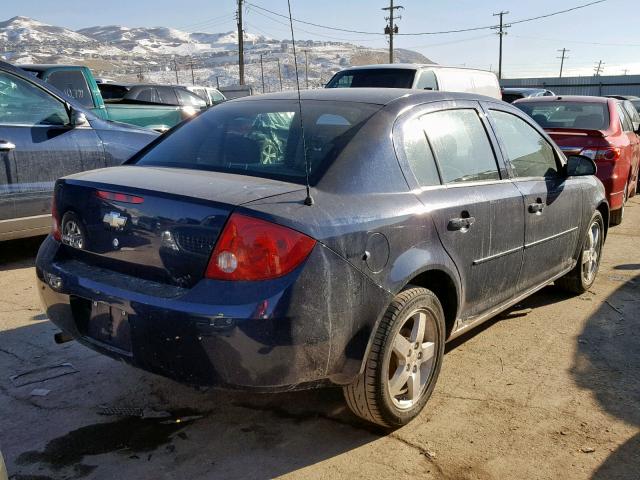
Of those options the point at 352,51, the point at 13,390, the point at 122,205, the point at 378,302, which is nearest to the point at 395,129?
the point at 378,302

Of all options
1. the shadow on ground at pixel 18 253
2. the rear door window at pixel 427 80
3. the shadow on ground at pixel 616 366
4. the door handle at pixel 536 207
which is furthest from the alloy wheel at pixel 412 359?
the rear door window at pixel 427 80

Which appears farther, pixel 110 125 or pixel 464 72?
pixel 464 72

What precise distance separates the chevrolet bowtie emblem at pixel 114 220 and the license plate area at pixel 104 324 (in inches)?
13.3

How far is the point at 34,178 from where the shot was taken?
5.51m

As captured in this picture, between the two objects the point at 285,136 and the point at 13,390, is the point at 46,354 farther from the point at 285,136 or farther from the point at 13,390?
the point at 285,136

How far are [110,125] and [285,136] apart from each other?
11.9ft

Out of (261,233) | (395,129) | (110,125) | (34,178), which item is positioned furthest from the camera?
(110,125)

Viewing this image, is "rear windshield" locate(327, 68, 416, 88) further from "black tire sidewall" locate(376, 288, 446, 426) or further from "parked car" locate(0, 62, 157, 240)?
"black tire sidewall" locate(376, 288, 446, 426)

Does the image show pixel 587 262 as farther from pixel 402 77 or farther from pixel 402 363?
pixel 402 77

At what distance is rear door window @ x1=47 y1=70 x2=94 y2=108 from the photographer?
9664 mm

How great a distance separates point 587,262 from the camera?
5.18 metres

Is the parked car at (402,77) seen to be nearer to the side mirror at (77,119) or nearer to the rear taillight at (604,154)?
the rear taillight at (604,154)

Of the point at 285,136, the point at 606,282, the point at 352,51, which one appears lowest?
the point at 606,282

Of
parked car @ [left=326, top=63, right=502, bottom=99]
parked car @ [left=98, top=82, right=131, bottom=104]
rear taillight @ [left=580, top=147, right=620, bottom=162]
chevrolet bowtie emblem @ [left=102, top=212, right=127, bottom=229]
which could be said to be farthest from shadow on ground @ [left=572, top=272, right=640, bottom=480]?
parked car @ [left=98, top=82, right=131, bottom=104]
